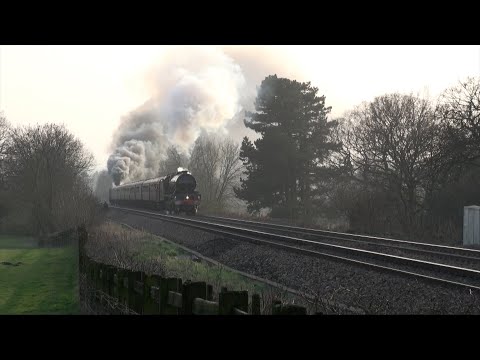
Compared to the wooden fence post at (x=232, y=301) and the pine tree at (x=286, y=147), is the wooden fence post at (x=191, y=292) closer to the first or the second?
the wooden fence post at (x=232, y=301)

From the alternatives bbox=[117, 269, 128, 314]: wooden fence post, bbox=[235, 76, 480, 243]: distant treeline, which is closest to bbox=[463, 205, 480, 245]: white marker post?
bbox=[235, 76, 480, 243]: distant treeline

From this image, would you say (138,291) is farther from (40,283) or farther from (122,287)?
(40,283)

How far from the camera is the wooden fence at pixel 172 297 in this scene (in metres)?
3.69

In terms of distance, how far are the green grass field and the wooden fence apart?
323 cm

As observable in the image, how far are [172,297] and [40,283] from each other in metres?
10.9

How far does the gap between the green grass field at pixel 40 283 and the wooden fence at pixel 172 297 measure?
10.6 ft

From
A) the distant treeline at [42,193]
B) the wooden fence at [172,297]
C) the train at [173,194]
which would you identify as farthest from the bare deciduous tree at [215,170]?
the wooden fence at [172,297]

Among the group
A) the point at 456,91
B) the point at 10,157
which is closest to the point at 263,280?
the point at 456,91

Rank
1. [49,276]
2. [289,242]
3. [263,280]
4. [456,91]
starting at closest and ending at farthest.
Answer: [263,280], [49,276], [289,242], [456,91]

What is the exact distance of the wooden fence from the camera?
3.69m
